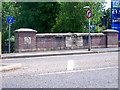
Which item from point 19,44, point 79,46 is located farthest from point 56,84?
point 79,46

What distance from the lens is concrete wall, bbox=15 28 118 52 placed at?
23375 mm

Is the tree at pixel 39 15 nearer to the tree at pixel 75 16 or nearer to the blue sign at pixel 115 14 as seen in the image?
the tree at pixel 75 16

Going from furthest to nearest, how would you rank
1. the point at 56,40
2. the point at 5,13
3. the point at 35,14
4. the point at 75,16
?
the point at 35,14, the point at 5,13, the point at 75,16, the point at 56,40

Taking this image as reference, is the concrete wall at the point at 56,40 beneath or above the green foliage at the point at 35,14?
beneath

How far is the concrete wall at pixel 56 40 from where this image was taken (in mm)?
23375

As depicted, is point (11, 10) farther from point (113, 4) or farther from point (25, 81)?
point (25, 81)

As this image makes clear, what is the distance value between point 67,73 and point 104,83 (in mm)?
2403

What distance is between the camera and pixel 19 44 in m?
23.2

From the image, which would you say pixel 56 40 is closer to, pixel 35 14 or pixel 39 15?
pixel 35 14

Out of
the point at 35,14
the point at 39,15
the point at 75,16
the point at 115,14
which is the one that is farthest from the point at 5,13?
the point at 115,14

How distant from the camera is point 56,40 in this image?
24859mm

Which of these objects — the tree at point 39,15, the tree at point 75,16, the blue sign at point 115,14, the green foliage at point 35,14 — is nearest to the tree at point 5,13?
the green foliage at point 35,14

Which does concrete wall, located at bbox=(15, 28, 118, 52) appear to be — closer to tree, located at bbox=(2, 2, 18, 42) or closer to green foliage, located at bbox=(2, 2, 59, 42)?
green foliage, located at bbox=(2, 2, 59, 42)

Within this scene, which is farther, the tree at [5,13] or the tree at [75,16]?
the tree at [5,13]
